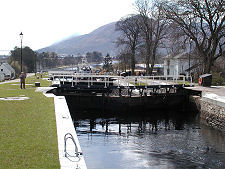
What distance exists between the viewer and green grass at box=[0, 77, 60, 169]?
32.3 ft

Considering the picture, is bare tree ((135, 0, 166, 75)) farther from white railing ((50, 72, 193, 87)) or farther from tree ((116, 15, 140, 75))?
white railing ((50, 72, 193, 87))

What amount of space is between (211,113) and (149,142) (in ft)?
28.7

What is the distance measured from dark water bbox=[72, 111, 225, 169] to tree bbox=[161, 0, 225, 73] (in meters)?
15.9

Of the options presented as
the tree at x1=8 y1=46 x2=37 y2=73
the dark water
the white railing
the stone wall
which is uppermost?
the tree at x1=8 y1=46 x2=37 y2=73

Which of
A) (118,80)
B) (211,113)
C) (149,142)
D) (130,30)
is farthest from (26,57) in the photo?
(149,142)

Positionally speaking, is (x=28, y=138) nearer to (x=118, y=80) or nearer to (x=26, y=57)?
(x=118, y=80)

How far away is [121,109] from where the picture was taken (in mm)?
31609

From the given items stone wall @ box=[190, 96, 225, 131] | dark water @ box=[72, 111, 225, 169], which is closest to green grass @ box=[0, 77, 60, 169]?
dark water @ box=[72, 111, 225, 169]

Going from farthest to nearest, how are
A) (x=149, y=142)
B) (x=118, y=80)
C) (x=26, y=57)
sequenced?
1. (x=26, y=57)
2. (x=118, y=80)
3. (x=149, y=142)

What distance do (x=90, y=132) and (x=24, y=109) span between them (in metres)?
4.43

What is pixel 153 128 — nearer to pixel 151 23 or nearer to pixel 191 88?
pixel 191 88

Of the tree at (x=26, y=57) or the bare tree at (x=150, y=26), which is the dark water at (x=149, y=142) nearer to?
the bare tree at (x=150, y=26)

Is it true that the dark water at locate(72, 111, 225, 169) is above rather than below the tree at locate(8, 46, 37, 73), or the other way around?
below

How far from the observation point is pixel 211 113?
84.7ft
